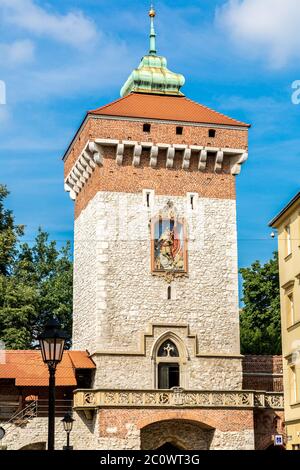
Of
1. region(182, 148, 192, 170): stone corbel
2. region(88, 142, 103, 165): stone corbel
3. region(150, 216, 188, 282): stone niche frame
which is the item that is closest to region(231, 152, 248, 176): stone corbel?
region(182, 148, 192, 170): stone corbel

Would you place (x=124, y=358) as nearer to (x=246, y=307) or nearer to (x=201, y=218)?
(x=201, y=218)

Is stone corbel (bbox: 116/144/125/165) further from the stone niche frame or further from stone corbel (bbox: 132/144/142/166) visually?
the stone niche frame

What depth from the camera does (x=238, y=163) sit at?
3812 cm

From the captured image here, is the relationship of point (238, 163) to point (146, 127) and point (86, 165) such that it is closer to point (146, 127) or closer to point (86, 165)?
point (146, 127)

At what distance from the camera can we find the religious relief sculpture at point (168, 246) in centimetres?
3656

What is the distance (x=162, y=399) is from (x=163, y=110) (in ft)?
39.7

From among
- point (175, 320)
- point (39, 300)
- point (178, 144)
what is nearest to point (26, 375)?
point (175, 320)

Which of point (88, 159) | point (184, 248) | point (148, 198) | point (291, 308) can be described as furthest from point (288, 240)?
point (88, 159)

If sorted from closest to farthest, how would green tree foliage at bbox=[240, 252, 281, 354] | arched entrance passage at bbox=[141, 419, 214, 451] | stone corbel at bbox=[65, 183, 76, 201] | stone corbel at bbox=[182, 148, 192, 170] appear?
arched entrance passage at bbox=[141, 419, 214, 451] → stone corbel at bbox=[182, 148, 192, 170] → stone corbel at bbox=[65, 183, 76, 201] → green tree foliage at bbox=[240, 252, 281, 354]

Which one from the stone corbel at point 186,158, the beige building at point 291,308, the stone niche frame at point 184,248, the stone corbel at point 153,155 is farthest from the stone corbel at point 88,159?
the beige building at point 291,308

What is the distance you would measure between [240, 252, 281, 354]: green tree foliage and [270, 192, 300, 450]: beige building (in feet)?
39.5

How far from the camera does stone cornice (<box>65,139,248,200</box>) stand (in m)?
36.7
